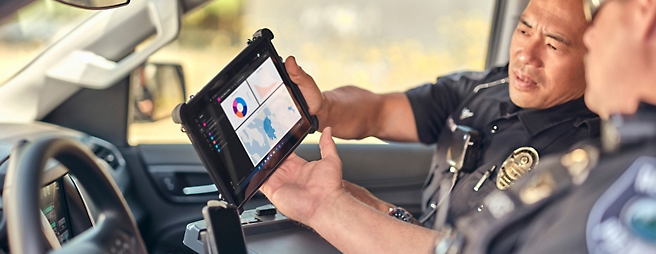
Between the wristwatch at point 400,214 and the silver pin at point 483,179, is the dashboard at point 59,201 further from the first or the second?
the silver pin at point 483,179

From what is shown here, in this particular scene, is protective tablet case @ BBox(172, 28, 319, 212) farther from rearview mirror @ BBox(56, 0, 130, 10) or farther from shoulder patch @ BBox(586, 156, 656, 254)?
shoulder patch @ BBox(586, 156, 656, 254)

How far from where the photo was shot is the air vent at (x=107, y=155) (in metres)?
2.24

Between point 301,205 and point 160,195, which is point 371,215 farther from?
point 160,195

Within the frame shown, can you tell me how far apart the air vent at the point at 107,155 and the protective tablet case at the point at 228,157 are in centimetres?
84

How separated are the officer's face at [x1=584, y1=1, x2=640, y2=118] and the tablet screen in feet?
2.50

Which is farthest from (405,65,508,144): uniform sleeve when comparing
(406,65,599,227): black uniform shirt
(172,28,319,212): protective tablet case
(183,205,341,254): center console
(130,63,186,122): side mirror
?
(130,63,186,122): side mirror

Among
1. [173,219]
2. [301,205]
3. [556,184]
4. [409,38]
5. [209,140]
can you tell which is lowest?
[173,219]

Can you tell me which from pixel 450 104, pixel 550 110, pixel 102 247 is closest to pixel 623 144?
pixel 102 247

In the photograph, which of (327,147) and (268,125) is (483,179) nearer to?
(327,147)

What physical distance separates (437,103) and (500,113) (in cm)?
26

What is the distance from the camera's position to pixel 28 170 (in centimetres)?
93

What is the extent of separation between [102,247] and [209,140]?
1.34ft

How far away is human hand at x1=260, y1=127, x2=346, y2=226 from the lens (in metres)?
1.50

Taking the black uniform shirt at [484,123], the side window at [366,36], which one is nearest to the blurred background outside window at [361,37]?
the side window at [366,36]
